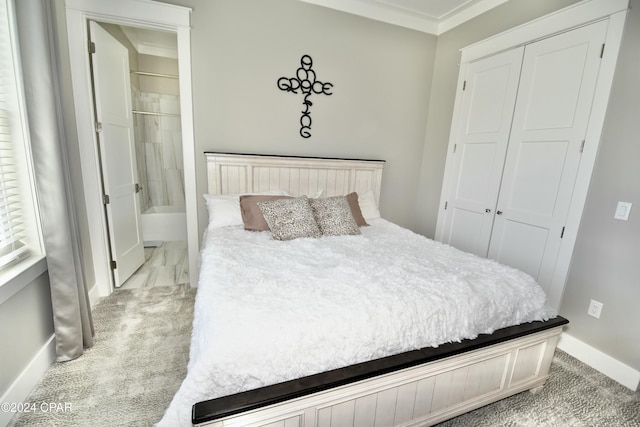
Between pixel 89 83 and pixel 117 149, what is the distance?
57 centimetres

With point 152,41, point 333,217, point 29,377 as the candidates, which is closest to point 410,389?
point 333,217

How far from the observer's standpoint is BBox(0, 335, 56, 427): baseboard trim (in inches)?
54.8

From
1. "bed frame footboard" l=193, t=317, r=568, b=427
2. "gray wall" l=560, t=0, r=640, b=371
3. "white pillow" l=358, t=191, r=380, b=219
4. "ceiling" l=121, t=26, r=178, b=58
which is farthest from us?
"ceiling" l=121, t=26, r=178, b=58

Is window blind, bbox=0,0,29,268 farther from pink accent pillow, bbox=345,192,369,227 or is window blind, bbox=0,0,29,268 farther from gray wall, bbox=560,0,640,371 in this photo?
gray wall, bbox=560,0,640,371

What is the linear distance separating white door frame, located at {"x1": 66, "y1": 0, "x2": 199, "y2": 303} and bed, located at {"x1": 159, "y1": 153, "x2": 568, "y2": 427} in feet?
4.11

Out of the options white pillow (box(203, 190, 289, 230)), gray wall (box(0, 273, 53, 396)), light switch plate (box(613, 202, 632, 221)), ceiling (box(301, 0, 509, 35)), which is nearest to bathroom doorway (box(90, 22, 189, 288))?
white pillow (box(203, 190, 289, 230))

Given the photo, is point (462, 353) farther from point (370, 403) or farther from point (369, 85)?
point (369, 85)

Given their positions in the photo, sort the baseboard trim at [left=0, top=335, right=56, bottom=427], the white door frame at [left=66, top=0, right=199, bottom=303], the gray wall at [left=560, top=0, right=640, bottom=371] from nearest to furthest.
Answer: the baseboard trim at [left=0, top=335, right=56, bottom=427] < the gray wall at [left=560, top=0, right=640, bottom=371] < the white door frame at [left=66, top=0, right=199, bottom=303]

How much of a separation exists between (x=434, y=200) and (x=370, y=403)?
105 inches

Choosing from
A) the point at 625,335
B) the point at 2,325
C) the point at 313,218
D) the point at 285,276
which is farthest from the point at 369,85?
the point at 2,325

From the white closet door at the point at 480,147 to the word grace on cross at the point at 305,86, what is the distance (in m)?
1.47

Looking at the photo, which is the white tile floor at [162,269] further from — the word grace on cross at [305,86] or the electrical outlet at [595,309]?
the electrical outlet at [595,309]

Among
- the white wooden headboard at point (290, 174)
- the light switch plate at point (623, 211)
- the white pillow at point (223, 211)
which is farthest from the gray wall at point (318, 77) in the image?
the light switch plate at point (623, 211)

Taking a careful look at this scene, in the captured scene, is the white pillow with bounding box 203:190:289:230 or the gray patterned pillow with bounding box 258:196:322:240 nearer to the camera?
the gray patterned pillow with bounding box 258:196:322:240
